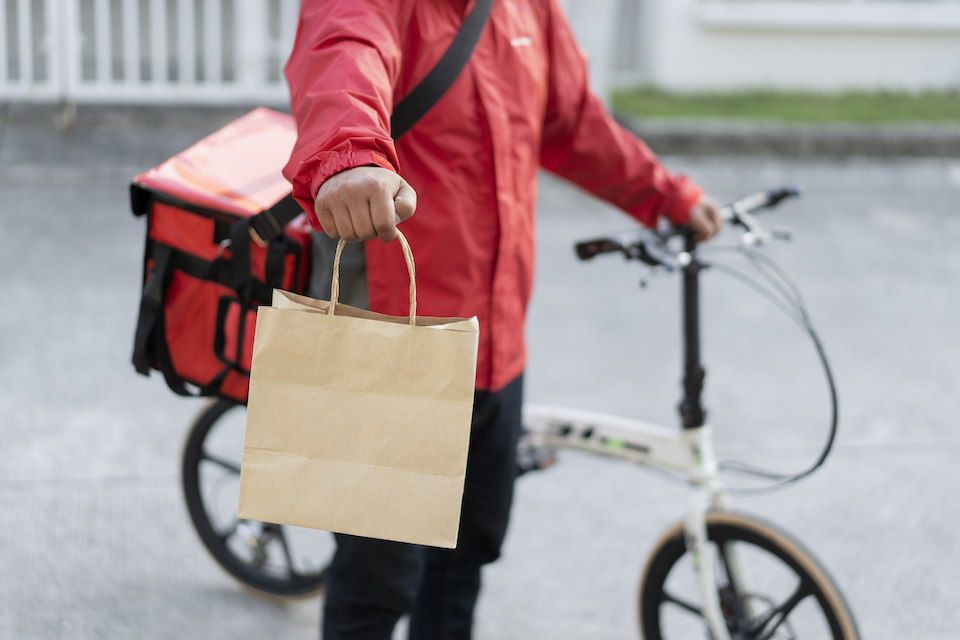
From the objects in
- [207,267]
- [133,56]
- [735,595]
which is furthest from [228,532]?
[133,56]

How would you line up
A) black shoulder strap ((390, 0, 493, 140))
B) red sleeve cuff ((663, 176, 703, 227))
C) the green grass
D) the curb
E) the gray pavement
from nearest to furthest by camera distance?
black shoulder strap ((390, 0, 493, 140)) < red sleeve cuff ((663, 176, 703, 227)) < the gray pavement < the curb < the green grass

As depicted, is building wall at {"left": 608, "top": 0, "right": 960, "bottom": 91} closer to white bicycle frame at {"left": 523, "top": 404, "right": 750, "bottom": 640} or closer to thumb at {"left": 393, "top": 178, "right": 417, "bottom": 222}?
white bicycle frame at {"left": 523, "top": 404, "right": 750, "bottom": 640}

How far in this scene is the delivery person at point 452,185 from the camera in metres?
1.35

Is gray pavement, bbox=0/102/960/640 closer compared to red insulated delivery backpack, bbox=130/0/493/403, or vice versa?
red insulated delivery backpack, bbox=130/0/493/403

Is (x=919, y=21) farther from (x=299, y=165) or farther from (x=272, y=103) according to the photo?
(x=299, y=165)

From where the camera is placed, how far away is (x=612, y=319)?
4.45 m

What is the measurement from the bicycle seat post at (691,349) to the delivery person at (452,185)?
11 cm

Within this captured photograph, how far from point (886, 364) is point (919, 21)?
4.77m

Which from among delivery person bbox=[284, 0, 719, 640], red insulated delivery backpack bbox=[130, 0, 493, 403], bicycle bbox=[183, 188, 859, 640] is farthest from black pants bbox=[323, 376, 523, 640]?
red insulated delivery backpack bbox=[130, 0, 493, 403]

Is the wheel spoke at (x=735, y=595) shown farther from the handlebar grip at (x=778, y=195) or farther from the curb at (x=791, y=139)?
the curb at (x=791, y=139)

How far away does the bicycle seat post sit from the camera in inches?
84.4

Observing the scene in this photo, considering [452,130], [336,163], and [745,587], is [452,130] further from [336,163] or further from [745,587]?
[745,587]

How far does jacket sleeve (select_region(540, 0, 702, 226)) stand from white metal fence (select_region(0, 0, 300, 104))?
4.57 m

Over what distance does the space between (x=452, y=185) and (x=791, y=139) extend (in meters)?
5.59
